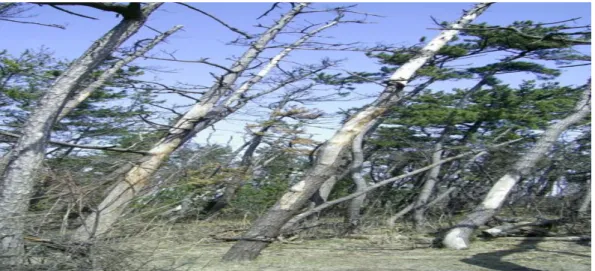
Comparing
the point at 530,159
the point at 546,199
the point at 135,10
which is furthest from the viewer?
the point at 546,199

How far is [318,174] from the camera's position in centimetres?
963

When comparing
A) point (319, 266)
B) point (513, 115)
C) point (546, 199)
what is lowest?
point (319, 266)

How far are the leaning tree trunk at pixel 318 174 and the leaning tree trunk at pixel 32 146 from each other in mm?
2944

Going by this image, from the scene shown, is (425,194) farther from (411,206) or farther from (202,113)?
(202,113)

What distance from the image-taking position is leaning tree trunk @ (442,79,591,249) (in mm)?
10070

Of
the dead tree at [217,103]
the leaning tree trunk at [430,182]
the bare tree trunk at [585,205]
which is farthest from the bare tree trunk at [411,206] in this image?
the dead tree at [217,103]

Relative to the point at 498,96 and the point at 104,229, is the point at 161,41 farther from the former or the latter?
the point at 498,96

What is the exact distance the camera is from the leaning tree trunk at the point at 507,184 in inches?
396

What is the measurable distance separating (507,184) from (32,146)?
21.5ft

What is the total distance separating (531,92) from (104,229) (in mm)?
11858

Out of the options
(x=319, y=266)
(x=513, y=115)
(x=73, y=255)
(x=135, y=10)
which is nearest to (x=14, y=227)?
(x=73, y=255)

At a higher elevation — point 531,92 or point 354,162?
point 531,92

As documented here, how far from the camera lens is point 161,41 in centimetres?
1020

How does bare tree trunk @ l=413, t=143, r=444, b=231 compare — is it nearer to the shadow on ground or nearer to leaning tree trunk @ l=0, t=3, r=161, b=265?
the shadow on ground
